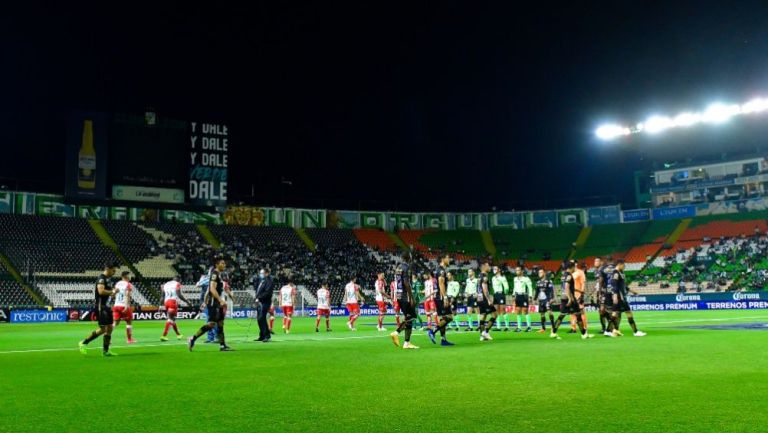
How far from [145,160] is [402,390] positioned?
3970 centimetres

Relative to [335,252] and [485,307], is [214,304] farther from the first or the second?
[335,252]

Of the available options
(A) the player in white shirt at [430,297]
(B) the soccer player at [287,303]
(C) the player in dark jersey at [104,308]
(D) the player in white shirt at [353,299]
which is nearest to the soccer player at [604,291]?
(A) the player in white shirt at [430,297]

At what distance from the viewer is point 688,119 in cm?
6856

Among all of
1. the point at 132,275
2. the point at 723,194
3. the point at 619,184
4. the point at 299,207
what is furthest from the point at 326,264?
the point at 723,194

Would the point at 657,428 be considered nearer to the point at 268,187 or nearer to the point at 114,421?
the point at 114,421

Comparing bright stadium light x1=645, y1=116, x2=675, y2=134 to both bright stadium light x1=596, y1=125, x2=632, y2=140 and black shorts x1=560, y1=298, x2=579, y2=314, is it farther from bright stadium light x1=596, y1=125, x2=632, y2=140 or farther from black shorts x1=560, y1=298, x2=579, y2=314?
black shorts x1=560, y1=298, x2=579, y2=314

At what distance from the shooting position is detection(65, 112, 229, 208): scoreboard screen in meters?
43.4

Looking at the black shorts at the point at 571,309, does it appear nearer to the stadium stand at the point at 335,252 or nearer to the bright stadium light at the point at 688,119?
the stadium stand at the point at 335,252

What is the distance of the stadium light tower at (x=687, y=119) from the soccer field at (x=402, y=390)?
5702 cm

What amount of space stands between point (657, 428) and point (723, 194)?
7597 centimetres

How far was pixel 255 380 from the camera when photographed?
1095cm

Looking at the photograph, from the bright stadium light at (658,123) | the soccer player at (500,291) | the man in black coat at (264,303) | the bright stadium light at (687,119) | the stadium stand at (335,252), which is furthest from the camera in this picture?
the bright stadium light at (658,123)

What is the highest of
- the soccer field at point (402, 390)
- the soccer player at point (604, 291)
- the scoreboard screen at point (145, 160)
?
the scoreboard screen at point (145, 160)

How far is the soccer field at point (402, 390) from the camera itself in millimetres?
7172
